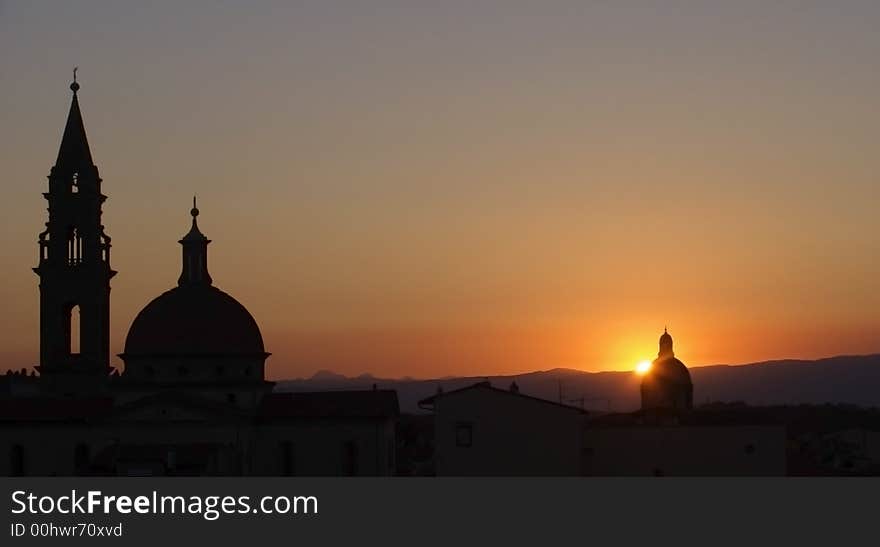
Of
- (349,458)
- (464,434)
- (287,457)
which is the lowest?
(349,458)

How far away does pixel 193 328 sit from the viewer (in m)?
68.6

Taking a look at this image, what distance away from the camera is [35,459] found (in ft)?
223

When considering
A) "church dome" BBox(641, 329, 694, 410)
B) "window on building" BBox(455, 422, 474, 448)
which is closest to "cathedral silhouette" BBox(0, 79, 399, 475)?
"window on building" BBox(455, 422, 474, 448)

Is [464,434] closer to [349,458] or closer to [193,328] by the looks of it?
[349,458]

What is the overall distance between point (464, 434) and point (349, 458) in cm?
527

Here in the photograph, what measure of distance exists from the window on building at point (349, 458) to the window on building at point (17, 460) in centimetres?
1100

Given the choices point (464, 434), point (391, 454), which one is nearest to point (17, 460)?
point (391, 454)

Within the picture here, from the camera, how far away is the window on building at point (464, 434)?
2500 inches

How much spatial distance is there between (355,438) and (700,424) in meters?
11.5

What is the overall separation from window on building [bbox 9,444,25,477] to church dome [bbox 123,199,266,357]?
490 cm

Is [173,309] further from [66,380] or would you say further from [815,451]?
[815,451]

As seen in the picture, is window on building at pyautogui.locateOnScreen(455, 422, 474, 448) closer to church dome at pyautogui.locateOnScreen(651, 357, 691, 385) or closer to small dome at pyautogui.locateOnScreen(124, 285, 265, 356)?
small dome at pyautogui.locateOnScreen(124, 285, 265, 356)

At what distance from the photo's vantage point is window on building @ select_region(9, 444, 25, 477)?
68.0 meters

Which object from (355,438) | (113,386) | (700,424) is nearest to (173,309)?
(113,386)
